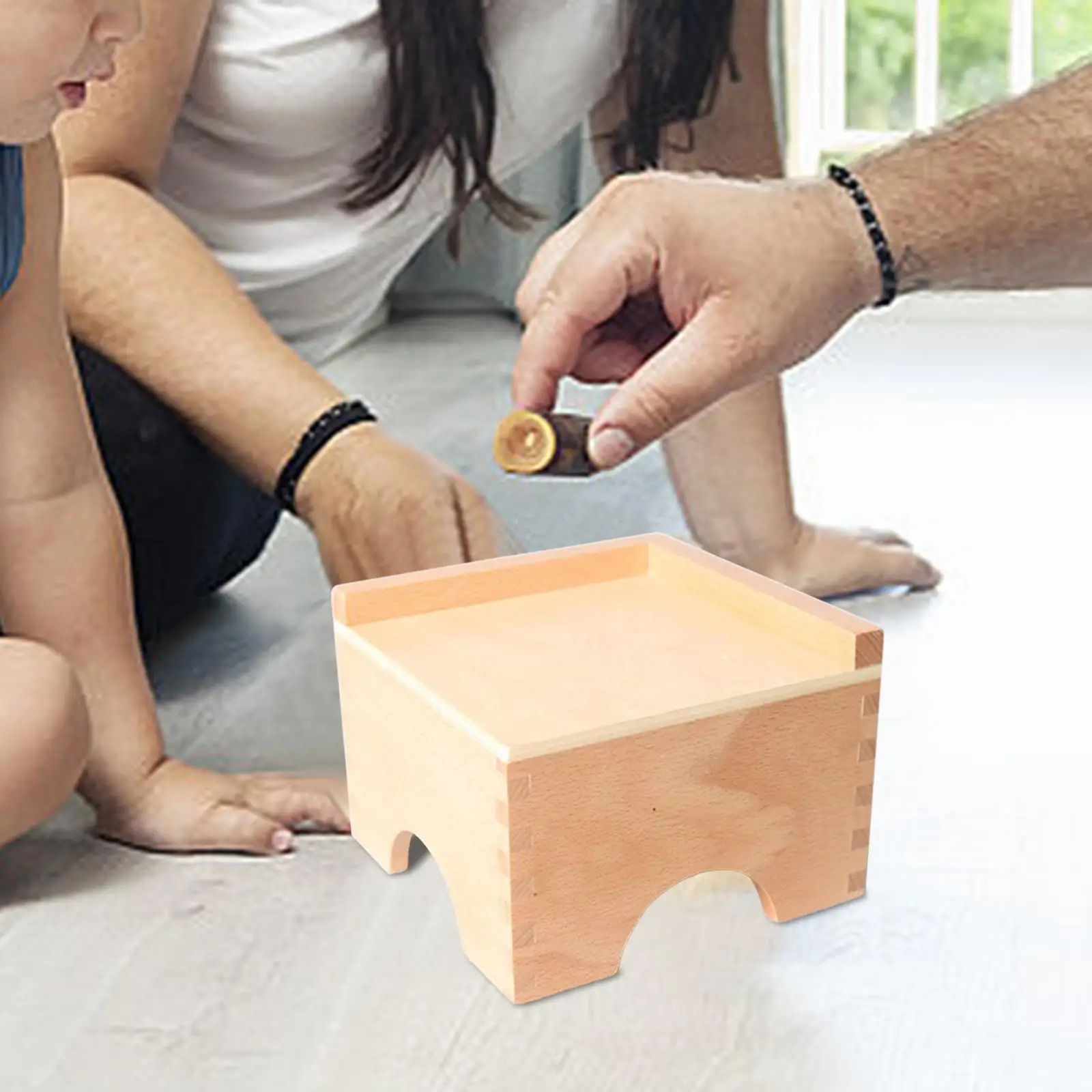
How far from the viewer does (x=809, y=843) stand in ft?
2.77

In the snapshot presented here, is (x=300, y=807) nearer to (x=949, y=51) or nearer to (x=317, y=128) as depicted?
(x=317, y=128)

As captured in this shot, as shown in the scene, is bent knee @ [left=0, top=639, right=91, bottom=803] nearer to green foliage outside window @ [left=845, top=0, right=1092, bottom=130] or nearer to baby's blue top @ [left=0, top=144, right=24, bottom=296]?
baby's blue top @ [left=0, top=144, right=24, bottom=296]

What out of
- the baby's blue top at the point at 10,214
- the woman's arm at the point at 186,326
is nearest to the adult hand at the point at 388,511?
the woman's arm at the point at 186,326

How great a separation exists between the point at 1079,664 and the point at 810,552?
27 cm

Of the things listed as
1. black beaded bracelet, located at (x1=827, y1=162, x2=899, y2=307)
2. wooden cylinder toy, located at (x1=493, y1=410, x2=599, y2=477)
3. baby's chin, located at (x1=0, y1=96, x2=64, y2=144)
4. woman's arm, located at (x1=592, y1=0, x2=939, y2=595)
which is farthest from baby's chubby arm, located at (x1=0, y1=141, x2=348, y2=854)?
woman's arm, located at (x1=592, y1=0, x2=939, y2=595)

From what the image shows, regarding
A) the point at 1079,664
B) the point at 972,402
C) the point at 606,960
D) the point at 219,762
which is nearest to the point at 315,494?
the point at 219,762

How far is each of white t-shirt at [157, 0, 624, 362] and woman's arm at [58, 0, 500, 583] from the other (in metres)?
0.07

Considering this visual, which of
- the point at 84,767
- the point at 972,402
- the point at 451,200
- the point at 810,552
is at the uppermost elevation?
the point at 451,200

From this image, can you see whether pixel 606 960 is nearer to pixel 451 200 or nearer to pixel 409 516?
pixel 409 516

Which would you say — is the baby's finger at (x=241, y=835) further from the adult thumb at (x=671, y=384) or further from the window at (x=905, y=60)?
the window at (x=905, y=60)

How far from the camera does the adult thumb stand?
0.84 meters

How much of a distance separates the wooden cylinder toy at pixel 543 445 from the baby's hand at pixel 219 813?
0.26 meters

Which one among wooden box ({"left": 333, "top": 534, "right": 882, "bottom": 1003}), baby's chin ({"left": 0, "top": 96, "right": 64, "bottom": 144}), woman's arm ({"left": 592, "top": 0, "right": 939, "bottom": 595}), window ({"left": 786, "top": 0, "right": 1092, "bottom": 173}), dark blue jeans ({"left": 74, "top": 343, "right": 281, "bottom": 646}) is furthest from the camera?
window ({"left": 786, "top": 0, "right": 1092, "bottom": 173})

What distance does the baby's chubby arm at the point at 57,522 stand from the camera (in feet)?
3.28
